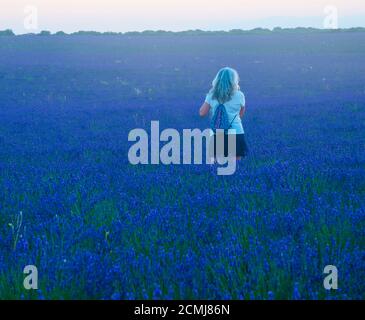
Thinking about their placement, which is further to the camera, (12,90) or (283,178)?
(12,90)

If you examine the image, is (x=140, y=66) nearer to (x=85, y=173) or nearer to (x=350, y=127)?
(x=350, y=127)

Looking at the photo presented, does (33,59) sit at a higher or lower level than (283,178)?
higher

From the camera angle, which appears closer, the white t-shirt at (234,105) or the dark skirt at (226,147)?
Answer: the white t-shirt at (234,105)

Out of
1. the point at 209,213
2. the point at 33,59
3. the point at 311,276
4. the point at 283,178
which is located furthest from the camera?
the point at 33,59

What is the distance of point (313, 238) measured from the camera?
3775mm

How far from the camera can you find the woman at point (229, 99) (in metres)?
6.27

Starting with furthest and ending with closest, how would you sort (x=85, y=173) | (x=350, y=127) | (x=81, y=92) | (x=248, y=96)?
(x=81, y=92), (x=248, y=96), (x=350, y=127), (x=85, y=173)

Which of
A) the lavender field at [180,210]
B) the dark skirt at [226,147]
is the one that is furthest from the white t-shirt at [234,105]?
the lavender field at [180,210]

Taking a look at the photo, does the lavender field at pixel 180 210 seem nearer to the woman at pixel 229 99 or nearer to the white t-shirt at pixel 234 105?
the woman at pixel 229 99

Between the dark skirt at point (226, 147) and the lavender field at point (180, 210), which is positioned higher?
the dark skirt at point (226, 147)

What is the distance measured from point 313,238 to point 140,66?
2486cm

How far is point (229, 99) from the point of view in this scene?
6332 millimetres

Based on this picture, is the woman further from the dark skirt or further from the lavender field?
the lavender field

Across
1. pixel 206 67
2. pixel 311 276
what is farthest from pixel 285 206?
pixel 206 67
